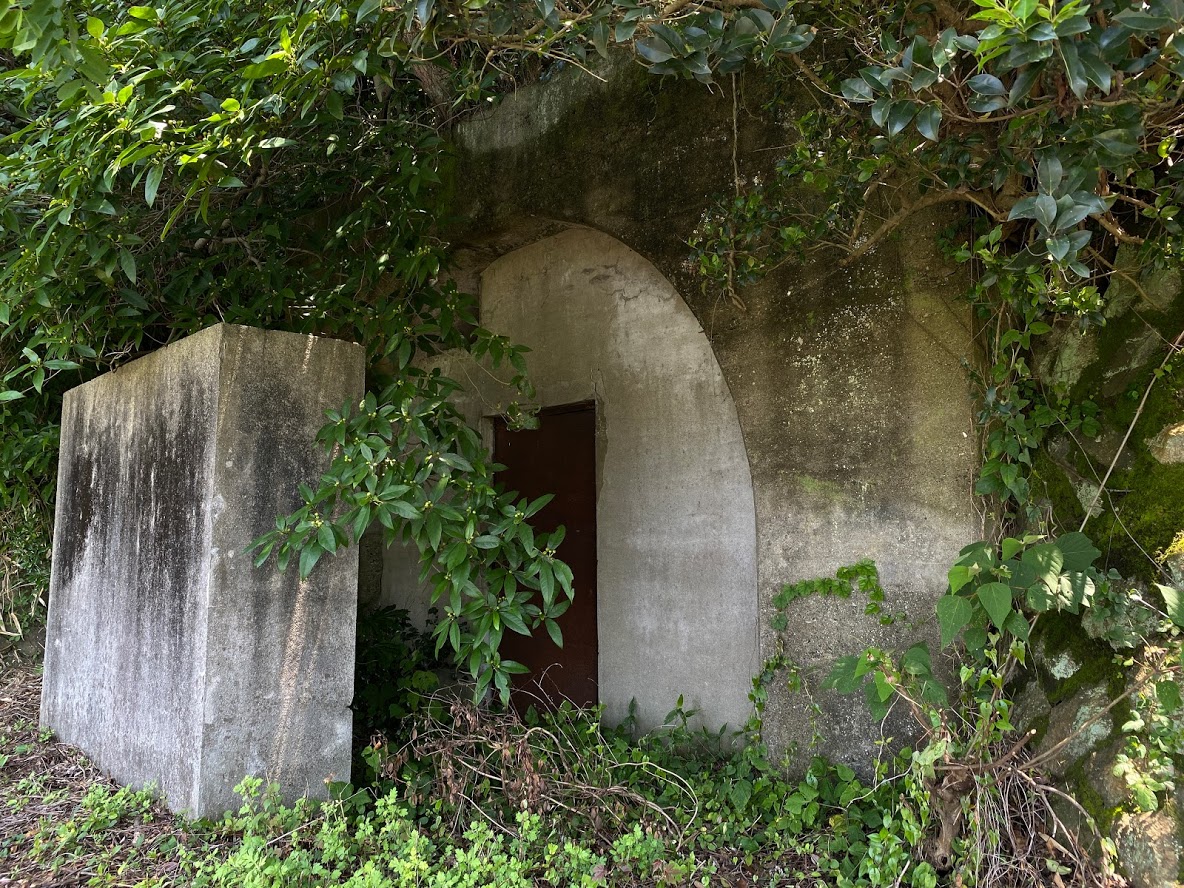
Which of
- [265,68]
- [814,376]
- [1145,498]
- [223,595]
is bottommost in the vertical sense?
[223,595]

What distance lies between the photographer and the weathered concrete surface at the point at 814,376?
313 cm

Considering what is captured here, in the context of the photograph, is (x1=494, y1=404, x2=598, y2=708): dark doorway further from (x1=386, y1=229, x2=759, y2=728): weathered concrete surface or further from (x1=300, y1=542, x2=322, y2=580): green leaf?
(x1=300, y1=542, x2=322, y2=580): green leaf

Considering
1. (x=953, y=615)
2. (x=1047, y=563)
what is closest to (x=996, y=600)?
(x=953, y=615)

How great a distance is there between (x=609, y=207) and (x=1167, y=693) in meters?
3.24

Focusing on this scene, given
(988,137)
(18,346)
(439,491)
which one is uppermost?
(988,137)

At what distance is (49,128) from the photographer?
3045 mm

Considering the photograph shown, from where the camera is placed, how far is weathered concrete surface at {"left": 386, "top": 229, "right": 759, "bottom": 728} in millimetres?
4055

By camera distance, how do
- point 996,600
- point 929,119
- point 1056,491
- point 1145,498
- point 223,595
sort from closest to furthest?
1. point 929,119
2. point 996,600
3. point 1145,498
4. point 1056,491
5. point 223,595

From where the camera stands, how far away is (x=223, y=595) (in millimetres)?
3002

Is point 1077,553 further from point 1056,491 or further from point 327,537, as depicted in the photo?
point 327,537

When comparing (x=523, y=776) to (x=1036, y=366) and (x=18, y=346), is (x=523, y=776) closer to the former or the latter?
(x=1036, y=366)

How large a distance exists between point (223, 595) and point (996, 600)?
2716 mm

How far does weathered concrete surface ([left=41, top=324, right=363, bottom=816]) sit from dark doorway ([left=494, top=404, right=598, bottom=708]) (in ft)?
5.50

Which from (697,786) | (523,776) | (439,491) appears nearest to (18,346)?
(439,491)
